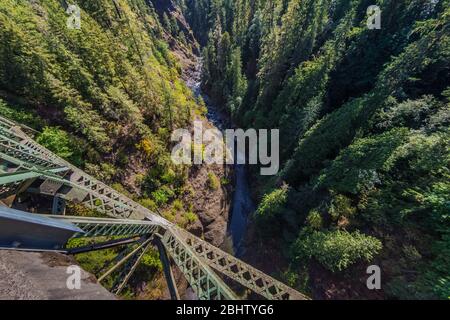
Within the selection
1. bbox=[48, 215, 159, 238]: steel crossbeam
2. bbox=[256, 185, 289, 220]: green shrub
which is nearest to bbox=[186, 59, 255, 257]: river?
bbox=[256, 185, 289, 220]: green shrub

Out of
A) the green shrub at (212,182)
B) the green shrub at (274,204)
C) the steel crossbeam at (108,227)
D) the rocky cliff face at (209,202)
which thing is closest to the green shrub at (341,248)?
the green shrub at (274,204)

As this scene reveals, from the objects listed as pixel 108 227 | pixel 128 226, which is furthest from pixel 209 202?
pixel 108 227

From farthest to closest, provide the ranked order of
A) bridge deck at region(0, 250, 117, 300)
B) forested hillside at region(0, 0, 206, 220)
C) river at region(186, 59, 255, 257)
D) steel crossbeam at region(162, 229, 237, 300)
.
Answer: river at region(186, 59, 255, 257)
forested hillside at region(0, 0, 206, 220)
steel crossbeam at region(162, 229, 237, 300)
bridge deck at region(0, 250, 117, 300)

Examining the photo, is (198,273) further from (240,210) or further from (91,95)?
(240,210)

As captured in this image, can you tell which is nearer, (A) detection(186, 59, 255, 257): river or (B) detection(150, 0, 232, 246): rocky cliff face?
(B) detection(150, 0, 232, 246): rocky cliff face

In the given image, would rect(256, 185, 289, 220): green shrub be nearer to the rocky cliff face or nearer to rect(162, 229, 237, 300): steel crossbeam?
the rocky cliff face

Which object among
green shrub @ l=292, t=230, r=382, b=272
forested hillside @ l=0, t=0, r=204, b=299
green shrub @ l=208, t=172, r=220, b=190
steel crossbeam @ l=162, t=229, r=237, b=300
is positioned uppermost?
forested hillside @ l=0, t=0, r=204, b=299
